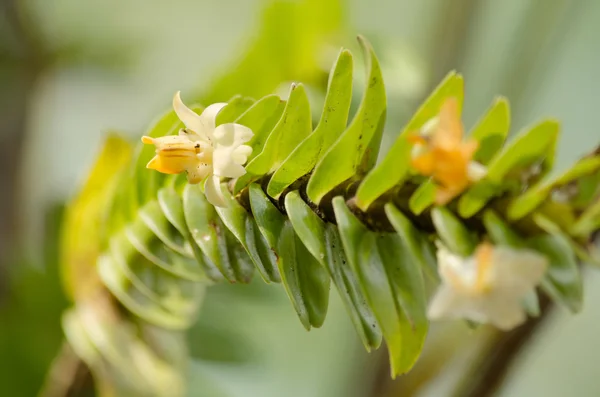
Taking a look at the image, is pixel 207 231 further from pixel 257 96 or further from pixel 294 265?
pixel 257 96

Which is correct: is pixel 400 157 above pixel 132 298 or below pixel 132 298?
above

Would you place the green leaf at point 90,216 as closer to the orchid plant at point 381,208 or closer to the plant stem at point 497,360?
the orchid plant at point 381,208

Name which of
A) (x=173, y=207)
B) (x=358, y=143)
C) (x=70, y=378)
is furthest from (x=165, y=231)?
(x=70, y=378)

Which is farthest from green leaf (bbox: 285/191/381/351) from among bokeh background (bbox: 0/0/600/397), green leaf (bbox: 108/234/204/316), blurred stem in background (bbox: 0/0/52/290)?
blurred stem in background (bbox: 0/0/52/290)

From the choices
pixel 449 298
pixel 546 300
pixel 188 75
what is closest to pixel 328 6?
pixel 546 300

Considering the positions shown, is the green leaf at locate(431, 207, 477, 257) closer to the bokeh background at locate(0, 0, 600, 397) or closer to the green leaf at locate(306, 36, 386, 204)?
the green leaf at locate(306, 36, 386, 204)

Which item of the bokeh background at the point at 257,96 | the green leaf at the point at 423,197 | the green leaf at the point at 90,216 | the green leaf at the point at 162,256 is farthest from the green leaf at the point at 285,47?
the green leaf at the point at 423,197
